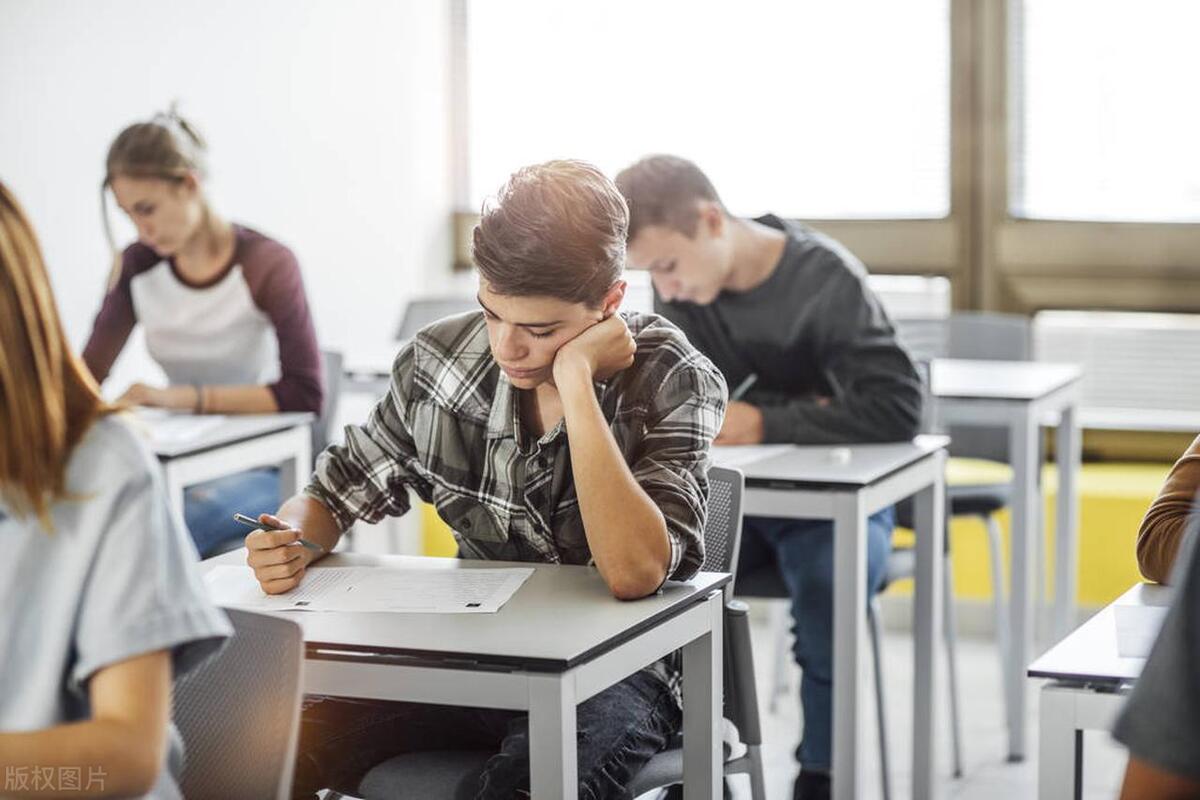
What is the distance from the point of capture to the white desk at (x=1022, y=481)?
11.4 ft

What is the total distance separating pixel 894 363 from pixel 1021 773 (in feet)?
3.08

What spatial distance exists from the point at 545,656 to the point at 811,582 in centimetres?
135

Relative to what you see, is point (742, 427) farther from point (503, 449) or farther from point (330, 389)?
point (330, 389)

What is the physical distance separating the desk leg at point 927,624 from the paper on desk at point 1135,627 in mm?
1152

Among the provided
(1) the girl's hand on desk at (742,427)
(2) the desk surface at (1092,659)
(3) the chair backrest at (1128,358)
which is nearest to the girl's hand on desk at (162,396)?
(1) the girl's hand on desk at (742,427)

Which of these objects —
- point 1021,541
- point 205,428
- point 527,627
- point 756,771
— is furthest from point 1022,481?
point 527,627

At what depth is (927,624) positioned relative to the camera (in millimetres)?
2990

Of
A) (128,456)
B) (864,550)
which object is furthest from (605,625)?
(864,550)

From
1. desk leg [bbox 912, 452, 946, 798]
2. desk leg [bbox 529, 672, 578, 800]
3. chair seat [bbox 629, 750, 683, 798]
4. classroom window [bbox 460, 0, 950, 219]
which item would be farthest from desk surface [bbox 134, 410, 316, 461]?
classroom window [bbox 460, 0, 950, 219]

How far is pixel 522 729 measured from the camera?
6.07ft

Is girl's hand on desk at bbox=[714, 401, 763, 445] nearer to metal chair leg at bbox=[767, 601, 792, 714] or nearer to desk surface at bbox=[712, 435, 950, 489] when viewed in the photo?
desk surface at bbox=[712, 435, 950, 489]

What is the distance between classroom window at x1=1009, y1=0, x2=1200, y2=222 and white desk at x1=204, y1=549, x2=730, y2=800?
10.3 ft

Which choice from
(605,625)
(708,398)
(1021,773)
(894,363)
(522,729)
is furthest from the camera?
(1021,773)

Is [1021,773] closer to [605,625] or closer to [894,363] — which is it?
[894,363]
